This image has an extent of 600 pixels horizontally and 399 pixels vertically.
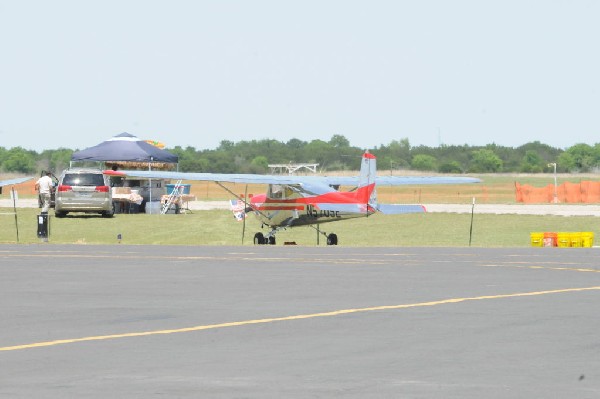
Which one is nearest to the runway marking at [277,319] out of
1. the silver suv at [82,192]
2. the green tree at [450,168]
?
the silver suv at [82,192]

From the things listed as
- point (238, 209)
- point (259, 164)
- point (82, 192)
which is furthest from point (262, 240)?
point (259, 164)

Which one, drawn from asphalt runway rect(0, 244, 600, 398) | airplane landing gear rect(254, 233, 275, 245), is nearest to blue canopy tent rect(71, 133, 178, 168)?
airplane landing gear rect(254, 233, 275, 245)

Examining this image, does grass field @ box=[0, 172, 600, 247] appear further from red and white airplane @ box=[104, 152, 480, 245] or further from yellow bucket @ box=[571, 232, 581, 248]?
yellow bucket @ box=[571, 232, 581, 248]

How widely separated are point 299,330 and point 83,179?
1508 inches

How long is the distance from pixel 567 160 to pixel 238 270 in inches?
6297

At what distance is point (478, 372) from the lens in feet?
40.2

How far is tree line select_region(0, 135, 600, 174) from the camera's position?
146250 mm

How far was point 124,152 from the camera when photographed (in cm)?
6366

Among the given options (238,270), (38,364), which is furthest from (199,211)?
(38,364)

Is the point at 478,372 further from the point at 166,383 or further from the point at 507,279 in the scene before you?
the point at 507,279

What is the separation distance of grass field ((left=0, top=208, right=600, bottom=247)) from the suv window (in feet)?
4.85

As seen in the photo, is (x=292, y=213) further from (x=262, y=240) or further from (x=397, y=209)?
(x=397, y=209)

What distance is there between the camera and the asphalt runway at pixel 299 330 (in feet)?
38.0

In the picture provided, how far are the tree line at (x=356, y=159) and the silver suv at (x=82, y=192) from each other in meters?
73.4
